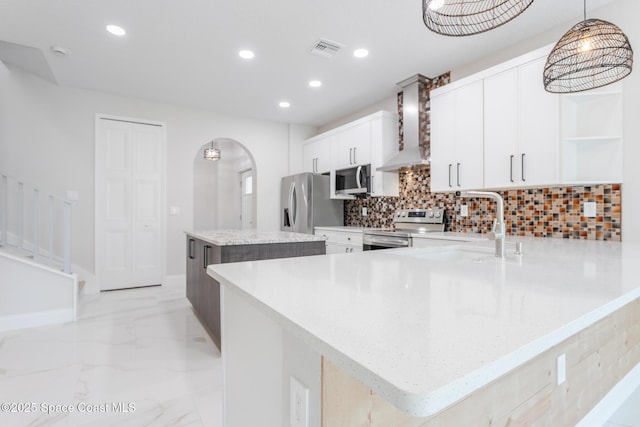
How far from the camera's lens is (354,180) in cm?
434

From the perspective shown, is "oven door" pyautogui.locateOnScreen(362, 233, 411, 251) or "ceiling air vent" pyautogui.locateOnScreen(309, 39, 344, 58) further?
"oven door" pyautogui.locateOnScreen(362, 233, 411, 251)

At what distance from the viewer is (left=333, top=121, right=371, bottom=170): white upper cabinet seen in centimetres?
421

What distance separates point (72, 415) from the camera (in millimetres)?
1663

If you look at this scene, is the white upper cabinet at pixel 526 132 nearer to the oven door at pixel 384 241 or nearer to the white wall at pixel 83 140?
the oven door at pixel 384 241

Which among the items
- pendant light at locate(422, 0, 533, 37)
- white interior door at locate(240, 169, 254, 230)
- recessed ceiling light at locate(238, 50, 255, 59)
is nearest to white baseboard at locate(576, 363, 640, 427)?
pendant light at locate(422, 0, 533, 37)

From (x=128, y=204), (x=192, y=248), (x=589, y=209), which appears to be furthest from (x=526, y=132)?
(x=128, y=204)

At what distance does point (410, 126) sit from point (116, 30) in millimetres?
2987

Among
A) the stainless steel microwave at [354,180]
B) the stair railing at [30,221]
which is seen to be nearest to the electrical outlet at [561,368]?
the stainless steel microwave at [354,180]

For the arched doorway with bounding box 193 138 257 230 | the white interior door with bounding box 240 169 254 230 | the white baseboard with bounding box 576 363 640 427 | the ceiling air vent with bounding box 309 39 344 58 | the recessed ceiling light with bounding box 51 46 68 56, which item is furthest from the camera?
the arched doorway with bounding box 193 138 257 230

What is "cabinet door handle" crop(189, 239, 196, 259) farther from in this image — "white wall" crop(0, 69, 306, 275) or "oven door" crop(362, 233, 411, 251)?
"oven door" crop(362, 233, 411, 251)

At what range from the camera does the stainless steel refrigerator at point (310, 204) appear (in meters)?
4.71

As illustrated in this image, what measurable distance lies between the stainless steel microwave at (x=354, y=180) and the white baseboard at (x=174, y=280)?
252 cm

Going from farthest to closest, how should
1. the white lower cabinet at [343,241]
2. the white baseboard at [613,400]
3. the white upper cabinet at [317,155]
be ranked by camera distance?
the white upper cabinet at [317,155] < the white lower cabinet at [343,241] < the white baseboard at [613,400]

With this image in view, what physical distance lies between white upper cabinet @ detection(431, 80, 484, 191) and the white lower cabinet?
1061 millimetres
